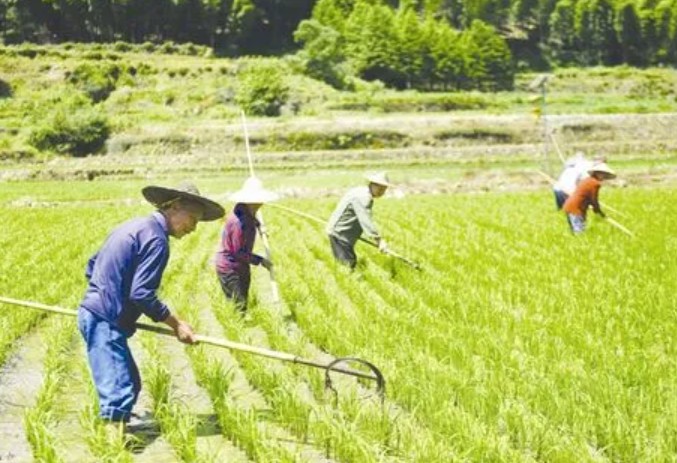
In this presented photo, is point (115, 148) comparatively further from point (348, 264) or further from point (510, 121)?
point (348, 264)

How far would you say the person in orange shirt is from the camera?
1035cm

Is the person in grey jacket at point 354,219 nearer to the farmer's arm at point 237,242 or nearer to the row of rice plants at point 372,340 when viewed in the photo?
the row of rice plants at point 372,340

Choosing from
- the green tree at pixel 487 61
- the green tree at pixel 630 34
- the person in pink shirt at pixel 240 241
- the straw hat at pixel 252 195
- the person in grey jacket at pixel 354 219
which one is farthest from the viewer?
the green tree at pixel 630 34

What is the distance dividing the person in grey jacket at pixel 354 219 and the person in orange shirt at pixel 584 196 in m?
3.57

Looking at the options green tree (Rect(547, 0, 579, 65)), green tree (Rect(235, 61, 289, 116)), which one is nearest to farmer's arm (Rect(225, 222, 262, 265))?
green tree (Rect(235, 61, 289, 116))

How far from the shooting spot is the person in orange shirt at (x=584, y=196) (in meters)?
10.4

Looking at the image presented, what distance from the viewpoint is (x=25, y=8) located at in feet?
237

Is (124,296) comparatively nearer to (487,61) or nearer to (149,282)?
(149,282)

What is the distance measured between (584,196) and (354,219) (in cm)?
376

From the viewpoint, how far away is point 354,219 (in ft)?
27.8

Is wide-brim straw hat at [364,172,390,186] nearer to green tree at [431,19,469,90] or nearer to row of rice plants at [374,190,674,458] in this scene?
row of rice plants at [374,190,674,458]

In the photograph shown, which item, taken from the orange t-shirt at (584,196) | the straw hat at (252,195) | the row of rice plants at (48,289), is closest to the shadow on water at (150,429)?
the row of rice plants at (48,289)

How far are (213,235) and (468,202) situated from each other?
748cm

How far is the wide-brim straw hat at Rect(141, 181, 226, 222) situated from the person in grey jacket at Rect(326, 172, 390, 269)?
3.83 m
